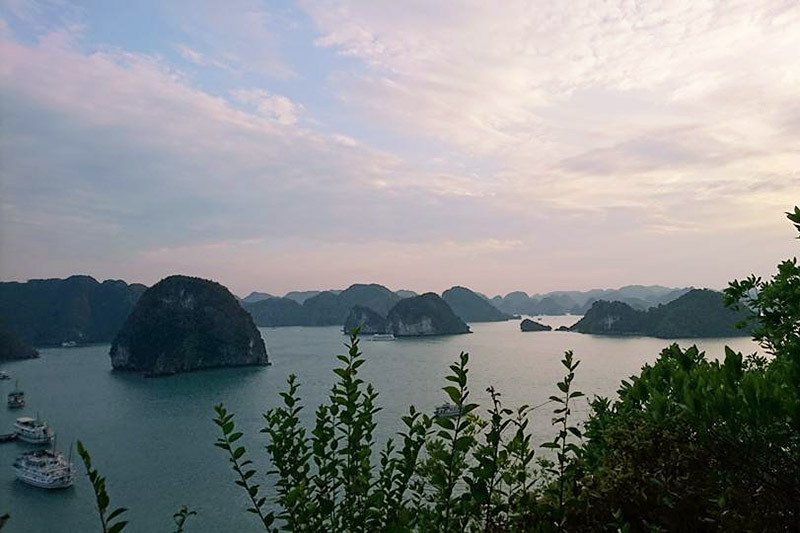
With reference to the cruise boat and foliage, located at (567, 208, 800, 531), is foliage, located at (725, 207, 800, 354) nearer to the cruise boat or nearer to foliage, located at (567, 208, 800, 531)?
foliage, located at (567, 208, 800, 531)

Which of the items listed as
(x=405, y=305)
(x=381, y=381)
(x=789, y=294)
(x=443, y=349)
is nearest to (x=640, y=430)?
(x=789, y=294)

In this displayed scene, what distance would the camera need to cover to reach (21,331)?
167000 mm

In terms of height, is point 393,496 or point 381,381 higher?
point 393,496

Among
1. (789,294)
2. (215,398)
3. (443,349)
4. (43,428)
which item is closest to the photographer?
(789,294)

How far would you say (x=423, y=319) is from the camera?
179m

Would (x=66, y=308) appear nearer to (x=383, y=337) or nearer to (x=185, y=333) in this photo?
(x=185, y=333)

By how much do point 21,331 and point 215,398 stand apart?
138122 mm

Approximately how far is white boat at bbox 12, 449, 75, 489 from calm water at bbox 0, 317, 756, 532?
2.00ft

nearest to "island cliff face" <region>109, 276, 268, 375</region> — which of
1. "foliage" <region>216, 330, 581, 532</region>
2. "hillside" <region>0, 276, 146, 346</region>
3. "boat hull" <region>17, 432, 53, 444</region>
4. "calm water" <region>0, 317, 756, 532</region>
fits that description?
"calm water" <region>0, 317, 756, 532</region>

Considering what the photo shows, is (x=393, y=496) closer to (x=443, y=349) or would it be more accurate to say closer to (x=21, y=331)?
(x=443, y=349)

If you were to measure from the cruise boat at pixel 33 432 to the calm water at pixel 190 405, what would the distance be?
1094 millimetres

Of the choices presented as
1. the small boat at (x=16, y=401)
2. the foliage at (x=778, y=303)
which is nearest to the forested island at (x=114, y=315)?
the small boat at (x=16, y=401)

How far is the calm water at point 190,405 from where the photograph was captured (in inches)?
1309

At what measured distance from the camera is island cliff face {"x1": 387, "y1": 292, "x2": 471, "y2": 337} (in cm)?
17725
